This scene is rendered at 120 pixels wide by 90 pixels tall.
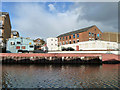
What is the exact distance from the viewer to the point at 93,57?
40.5 meters

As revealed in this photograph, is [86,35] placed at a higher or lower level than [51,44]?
higher

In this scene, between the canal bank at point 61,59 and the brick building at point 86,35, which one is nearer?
the canal bank at point 61,59

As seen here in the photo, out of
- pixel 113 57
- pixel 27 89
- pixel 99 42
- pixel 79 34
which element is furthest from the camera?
pixel 79 34

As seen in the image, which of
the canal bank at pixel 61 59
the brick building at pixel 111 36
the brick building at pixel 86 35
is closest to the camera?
the canal bank at pixel 61 59

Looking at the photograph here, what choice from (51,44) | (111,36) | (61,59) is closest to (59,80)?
(61,59)

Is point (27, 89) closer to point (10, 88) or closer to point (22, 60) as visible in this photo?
point (10, 88)

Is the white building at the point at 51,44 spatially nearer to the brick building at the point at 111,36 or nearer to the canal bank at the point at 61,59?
the canal bank at the point at 61,59

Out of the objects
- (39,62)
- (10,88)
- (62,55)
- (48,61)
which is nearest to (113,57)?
(62,55)

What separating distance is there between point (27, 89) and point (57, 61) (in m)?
27.0

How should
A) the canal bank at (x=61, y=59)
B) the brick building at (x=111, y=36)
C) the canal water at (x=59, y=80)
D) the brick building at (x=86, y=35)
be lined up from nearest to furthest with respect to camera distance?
the canal water at (x=59, y=80) < the canal bank at (x=61, y=59) < the brick building at (x=86, y=35) < the brick building at (x=111, y=36)

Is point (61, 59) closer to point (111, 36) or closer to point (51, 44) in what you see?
point (51, 44)

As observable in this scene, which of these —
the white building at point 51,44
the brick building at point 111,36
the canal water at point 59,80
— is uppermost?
the brick building at point 111,36

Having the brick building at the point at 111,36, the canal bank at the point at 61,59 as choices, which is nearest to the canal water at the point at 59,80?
the canal bank at the point at 61,59

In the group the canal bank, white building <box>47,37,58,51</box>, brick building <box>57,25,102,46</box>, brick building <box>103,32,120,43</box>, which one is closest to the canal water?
the canal bank
